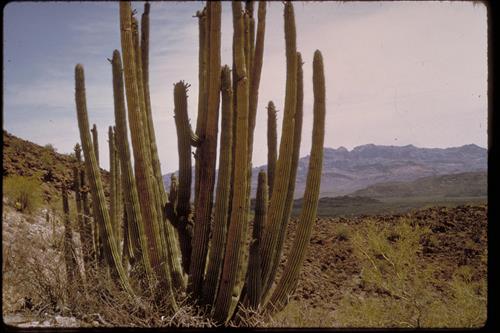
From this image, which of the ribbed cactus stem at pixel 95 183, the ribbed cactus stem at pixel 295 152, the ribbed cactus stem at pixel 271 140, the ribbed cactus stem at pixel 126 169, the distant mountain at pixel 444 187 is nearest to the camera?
the ribbed cactus stem at pixel 126 169

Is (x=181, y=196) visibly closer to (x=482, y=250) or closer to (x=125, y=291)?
(x=125, y=291)

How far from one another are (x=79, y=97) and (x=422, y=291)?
7.50m

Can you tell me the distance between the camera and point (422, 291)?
32.4 feet

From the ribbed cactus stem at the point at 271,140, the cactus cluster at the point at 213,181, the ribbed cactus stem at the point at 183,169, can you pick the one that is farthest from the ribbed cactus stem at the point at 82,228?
the ribbed cactus stem at the point at 271,140

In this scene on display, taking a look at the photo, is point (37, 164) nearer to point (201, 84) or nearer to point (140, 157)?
point (201, 84)

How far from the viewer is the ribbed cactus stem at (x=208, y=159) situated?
18.3 feet

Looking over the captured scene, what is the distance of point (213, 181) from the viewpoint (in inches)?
239

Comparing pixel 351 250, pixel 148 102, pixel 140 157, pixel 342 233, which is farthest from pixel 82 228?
pixel 342 233

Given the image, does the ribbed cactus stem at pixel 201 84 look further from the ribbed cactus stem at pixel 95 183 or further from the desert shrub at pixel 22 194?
the desert shrub at pixel 22 194

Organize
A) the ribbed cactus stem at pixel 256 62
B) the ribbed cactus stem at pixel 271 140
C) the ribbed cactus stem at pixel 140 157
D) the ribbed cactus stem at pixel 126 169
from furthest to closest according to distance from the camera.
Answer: the ribbed cactus stem at pixel 271 140 < the ribbed cactus stem at pixel 256 62 < the ribbed cactus stem at pixel 126 169 < the ribbed cactus stem at pixel 140 157

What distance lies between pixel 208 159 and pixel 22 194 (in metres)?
9.39

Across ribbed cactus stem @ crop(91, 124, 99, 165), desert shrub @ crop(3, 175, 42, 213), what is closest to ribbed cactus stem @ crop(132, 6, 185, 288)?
ribbed cactus stem @ crop(91, 124, 99, 165)

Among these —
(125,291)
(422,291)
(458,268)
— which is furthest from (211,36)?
(458,268)

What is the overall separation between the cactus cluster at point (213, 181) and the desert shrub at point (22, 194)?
7.69 meters
